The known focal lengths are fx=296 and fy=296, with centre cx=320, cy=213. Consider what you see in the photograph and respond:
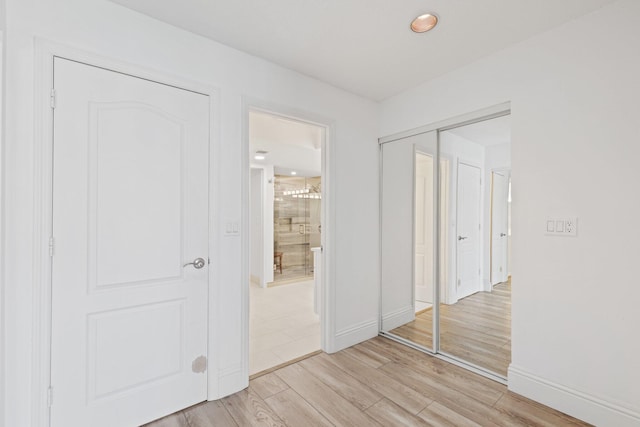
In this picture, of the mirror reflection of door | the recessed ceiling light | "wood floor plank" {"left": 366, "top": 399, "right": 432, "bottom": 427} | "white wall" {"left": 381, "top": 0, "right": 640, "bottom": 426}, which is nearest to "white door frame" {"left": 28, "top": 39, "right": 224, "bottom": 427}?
"wood floor plank" {"left": 366, "top": 399, "right": 432, "bottom": 427}

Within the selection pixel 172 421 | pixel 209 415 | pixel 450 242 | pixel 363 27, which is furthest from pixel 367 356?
pixel 363 27

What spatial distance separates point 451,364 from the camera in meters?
2.54

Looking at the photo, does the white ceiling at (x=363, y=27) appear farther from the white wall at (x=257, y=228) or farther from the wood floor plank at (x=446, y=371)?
the white wall at (x=257, y=228)

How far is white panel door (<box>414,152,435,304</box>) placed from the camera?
2803 mm

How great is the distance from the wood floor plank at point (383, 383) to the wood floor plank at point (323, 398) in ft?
0.92

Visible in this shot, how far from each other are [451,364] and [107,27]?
3.44 m

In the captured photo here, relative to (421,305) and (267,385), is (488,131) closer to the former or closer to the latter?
(421,305)

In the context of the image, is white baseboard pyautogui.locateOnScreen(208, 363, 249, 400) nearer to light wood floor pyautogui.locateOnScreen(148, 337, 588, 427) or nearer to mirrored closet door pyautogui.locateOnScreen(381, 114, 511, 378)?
light wood floor pyautogui.locateOnScreen(148, 337, 588, 427)

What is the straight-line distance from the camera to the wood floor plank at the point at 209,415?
71.7 inches

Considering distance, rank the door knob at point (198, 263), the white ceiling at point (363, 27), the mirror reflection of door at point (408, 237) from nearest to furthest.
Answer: the white ceiling at point (363, 27) < the door knob at point (198, 263) < the mirror reflection of door at point (408, 237)

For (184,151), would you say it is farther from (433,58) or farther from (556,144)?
(556,144)

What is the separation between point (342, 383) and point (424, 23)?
260 cm

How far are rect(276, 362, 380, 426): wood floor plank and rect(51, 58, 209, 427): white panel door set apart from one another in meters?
0.66

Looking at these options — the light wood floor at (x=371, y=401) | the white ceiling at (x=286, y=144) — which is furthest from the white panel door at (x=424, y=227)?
the white ceiling at (x=286, y=144)
